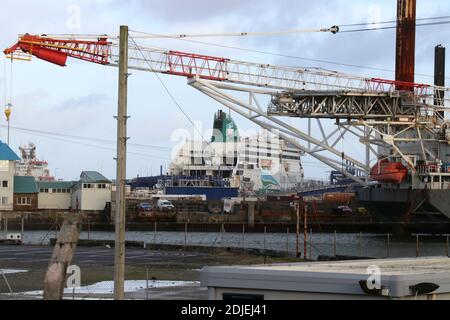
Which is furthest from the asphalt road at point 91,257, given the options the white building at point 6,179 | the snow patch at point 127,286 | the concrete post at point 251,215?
the white building at point 6,179

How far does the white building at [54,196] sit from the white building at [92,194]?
3.66 meters

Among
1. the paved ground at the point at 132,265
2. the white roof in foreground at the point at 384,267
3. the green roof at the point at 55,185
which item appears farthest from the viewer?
the green roof at the point at 55,185

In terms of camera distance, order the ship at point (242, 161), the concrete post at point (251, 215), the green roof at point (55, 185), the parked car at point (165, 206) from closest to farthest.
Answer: the concrete post at point (251, 215) < the parked car at point (165, 206) < the green roof at point (55, 185) < the ship at point (242, 161)

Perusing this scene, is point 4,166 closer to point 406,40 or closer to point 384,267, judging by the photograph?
point 406,40

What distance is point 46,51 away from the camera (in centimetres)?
6294

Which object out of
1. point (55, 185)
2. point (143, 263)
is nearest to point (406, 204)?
point (143, 263)

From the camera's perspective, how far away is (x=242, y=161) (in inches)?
5679

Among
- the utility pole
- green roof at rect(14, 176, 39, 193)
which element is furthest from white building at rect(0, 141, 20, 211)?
the utility pole

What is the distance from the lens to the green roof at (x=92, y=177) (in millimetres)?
108938

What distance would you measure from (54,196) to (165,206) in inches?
617

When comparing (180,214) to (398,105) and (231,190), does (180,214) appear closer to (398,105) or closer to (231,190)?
(231,190)

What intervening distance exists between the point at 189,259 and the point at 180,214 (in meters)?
59.3

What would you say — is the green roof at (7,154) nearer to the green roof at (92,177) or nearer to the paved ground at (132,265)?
the green roof at (92,177)
